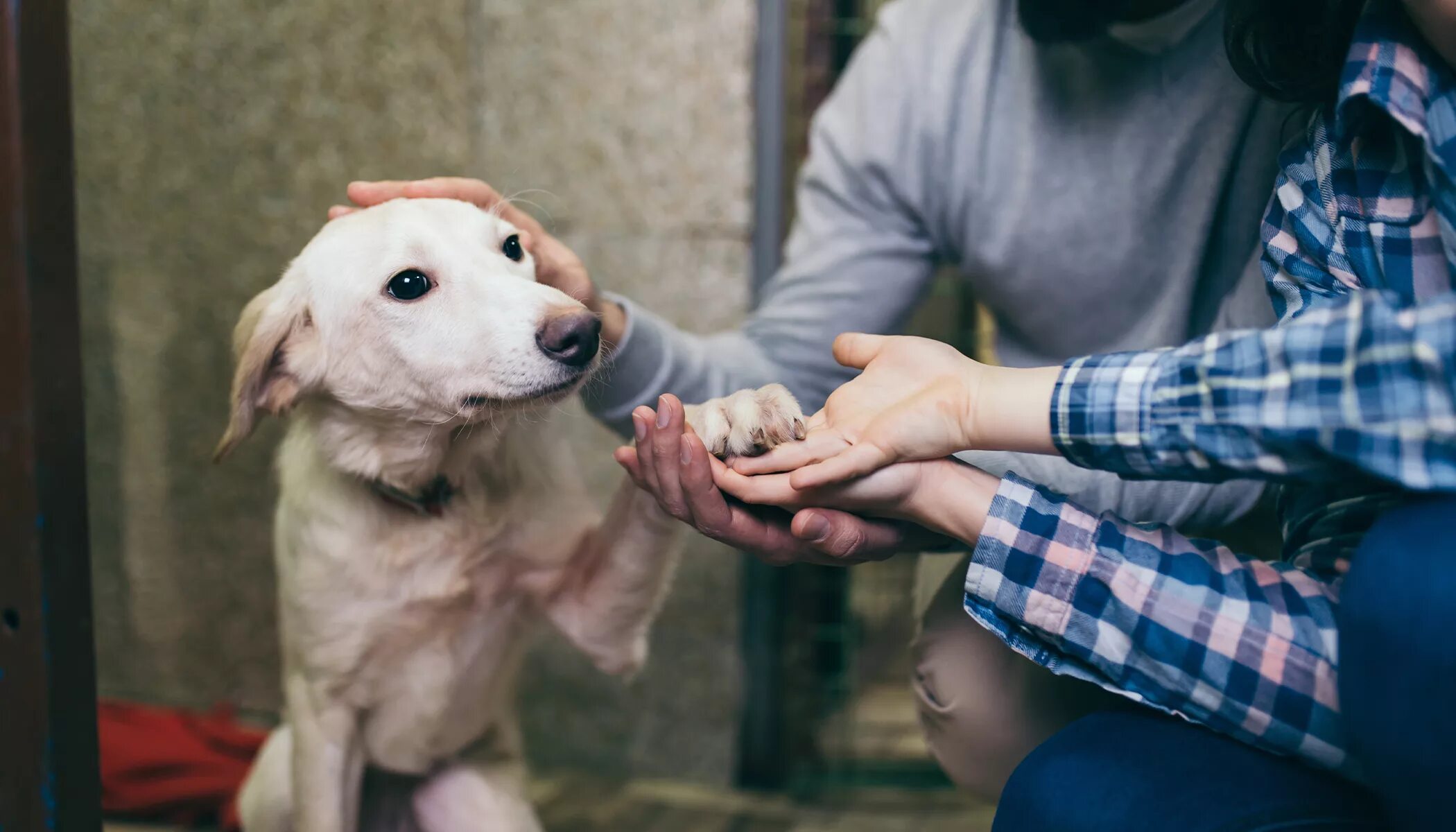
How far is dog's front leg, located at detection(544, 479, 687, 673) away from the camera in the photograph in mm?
1132

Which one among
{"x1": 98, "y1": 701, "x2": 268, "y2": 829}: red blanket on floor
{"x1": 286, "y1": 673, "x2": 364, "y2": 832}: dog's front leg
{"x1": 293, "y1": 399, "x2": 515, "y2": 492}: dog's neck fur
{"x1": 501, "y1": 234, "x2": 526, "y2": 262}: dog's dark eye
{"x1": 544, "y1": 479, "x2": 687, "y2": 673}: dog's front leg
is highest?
{"x1": 501, "y1": 234, "x2": 526, "y2": 262}: dog's dark eye

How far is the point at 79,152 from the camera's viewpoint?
875mm

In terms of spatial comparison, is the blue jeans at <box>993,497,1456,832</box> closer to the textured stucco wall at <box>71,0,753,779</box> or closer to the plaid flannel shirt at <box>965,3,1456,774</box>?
the plaid flannel shirt at <box>965,3,1456,774</box>

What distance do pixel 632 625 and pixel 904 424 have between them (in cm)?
56

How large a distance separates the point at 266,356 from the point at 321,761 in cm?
45

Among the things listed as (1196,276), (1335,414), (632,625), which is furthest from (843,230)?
(1335,414)

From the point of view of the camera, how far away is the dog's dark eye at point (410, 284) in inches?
39.3

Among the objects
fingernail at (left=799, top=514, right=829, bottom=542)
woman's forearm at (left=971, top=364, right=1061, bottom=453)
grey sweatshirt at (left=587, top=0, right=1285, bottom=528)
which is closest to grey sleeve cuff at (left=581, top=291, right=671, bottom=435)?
grey sweatshirt at (left=587, top=0, right=1285, bottom=528)

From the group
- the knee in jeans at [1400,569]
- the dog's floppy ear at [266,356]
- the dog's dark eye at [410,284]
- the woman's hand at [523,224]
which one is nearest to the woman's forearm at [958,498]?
the knee in jeans at [1400,569]

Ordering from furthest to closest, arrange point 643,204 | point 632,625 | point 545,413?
point 643,204, point 632,625, point 545,413

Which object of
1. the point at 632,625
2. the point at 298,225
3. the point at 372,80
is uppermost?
the point at 372,80

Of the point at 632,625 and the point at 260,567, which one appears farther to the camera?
the point at 260,567

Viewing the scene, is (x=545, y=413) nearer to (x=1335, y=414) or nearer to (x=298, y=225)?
(x=298, y=225)

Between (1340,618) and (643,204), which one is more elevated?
(643,204)
